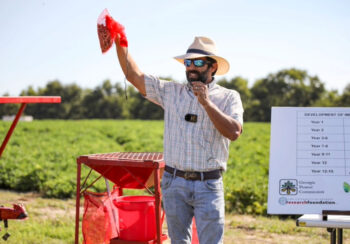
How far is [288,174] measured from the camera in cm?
324

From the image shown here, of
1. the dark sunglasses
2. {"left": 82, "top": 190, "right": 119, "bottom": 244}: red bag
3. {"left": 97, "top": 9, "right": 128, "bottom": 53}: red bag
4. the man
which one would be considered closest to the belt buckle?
the man

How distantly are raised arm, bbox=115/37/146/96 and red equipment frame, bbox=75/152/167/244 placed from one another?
32.4 inches

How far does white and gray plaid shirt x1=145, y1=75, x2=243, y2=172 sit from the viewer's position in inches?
122

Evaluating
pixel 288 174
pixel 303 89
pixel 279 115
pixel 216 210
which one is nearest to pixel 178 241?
pixel 216 210

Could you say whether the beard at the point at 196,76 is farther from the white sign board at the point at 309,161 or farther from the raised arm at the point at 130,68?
the white sign board at the point at 309,161

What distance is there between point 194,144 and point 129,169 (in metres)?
1.19

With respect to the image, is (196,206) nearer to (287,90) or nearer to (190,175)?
(190,175)

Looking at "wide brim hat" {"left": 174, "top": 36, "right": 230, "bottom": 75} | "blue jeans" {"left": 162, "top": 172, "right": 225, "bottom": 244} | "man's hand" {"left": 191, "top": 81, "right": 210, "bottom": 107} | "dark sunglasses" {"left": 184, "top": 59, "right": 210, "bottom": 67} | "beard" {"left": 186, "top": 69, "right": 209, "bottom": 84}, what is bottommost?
"blue jeans" {"left": 162, "top": 172, "right": 225, "bottom": 244}

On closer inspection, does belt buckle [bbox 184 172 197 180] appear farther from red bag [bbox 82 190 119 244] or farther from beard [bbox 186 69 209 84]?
red bag [bbox 82 190 119 244]

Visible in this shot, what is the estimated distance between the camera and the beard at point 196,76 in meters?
3.17

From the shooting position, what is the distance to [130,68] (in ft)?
10.6

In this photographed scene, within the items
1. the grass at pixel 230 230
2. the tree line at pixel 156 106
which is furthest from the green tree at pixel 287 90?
the grass at pixel 230 230

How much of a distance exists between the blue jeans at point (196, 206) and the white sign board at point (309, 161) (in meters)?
0.36

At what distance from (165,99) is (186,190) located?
24.4 inches
